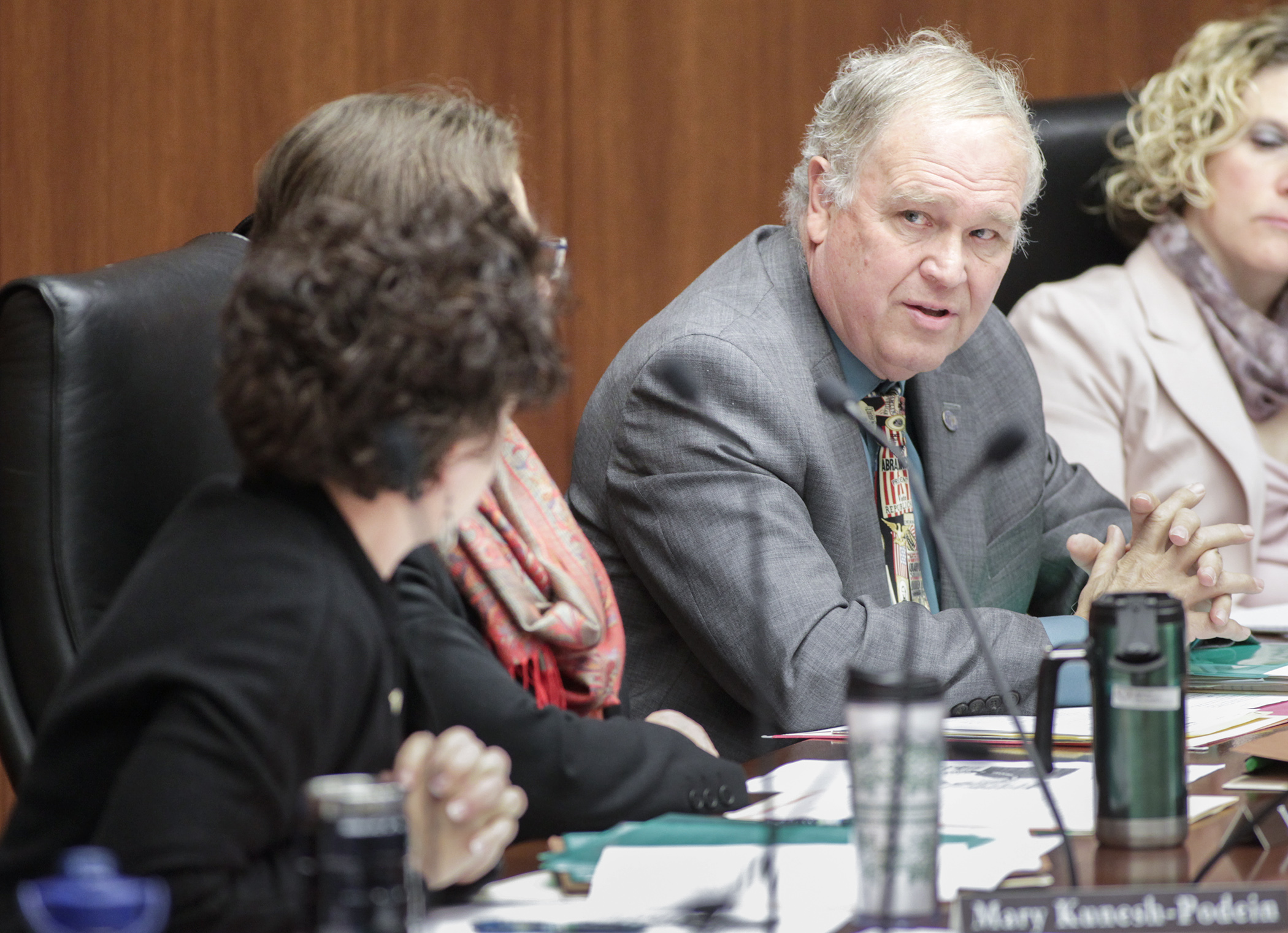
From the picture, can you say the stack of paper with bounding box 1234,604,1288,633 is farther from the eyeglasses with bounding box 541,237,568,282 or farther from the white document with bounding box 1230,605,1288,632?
the eyeglasses with bounding box 541,237,568,282

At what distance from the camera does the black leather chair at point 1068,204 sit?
2.83 meters

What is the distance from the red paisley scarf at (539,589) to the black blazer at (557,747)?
12 centimetres

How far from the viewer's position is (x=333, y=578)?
2.95 feet

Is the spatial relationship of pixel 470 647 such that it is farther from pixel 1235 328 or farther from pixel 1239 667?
pixel 1235 328

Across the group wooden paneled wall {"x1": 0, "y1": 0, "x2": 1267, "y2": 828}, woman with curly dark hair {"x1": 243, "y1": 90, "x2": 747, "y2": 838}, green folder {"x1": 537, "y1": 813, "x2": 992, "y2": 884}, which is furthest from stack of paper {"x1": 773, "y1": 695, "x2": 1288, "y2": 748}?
wooden paneled wall {"x1": 0, "y1": 0, "x2": 1267, "y2": 828}

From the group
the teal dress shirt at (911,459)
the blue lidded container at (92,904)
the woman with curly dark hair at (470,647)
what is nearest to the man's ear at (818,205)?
the teal dress shirt at (911,459)

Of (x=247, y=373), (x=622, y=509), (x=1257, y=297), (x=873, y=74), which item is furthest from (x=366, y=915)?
(x=1257, y=297)

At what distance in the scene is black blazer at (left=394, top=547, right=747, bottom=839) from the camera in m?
1.18

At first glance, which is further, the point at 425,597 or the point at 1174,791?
the point at 425,597

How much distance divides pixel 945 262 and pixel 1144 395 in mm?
921

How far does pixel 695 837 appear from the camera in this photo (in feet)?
3.36

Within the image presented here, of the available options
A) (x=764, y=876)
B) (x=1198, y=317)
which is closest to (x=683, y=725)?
(x=764, y=876)

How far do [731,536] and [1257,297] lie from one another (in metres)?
1.59

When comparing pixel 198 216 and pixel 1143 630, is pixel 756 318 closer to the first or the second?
pixel 1143 630
